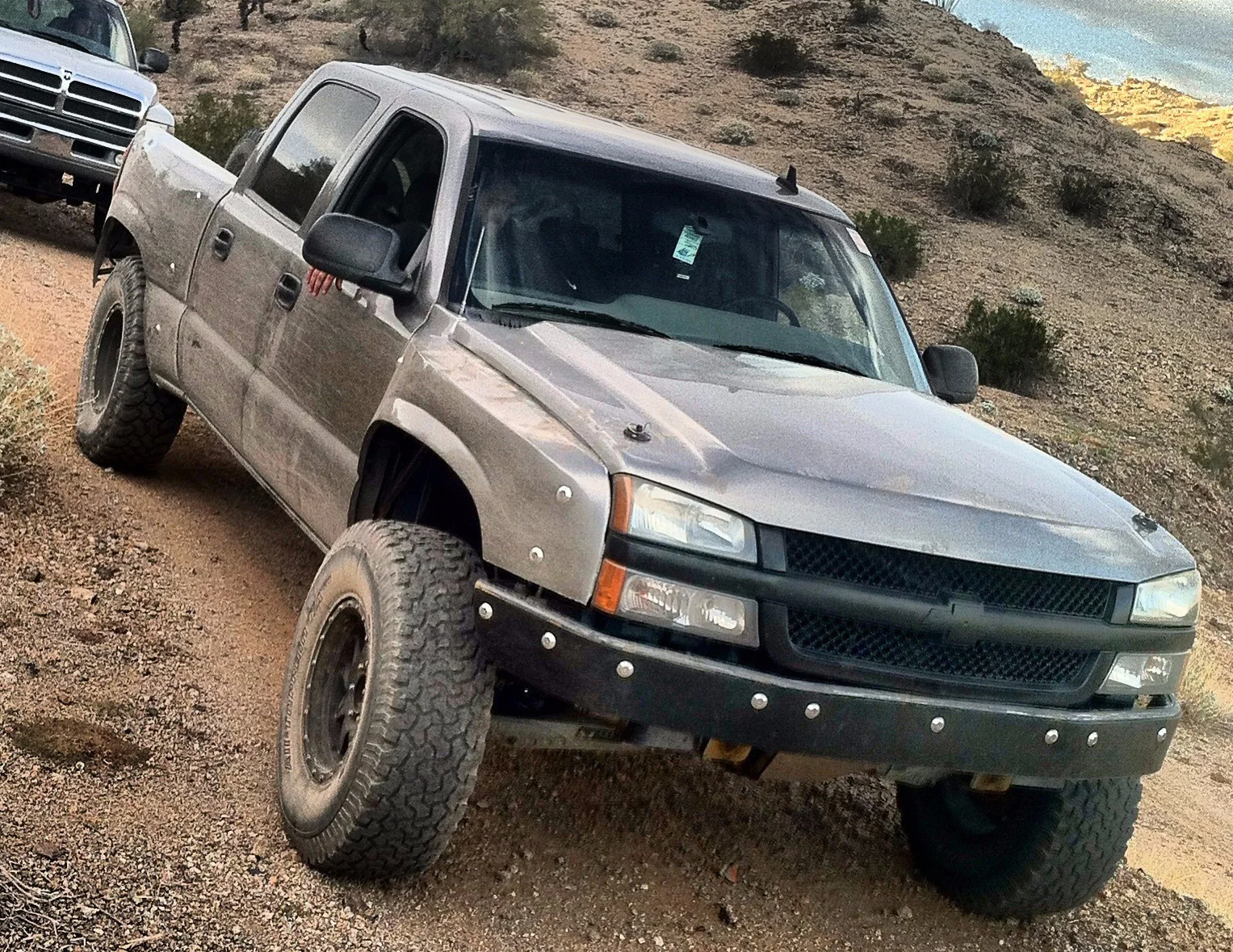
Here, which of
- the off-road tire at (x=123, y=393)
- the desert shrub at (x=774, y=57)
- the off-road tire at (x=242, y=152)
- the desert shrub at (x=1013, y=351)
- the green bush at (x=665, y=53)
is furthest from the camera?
the green bush at (x=665, y=53)

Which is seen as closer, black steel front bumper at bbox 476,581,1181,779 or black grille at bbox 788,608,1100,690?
black steel front bumper at bbox 476,581,1181,779

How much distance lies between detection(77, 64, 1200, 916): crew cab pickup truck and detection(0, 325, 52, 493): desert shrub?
134cm

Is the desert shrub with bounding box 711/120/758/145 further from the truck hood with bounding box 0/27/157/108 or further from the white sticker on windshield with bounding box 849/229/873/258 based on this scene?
the white sticker on windshield with bounding box 849/229/873/258

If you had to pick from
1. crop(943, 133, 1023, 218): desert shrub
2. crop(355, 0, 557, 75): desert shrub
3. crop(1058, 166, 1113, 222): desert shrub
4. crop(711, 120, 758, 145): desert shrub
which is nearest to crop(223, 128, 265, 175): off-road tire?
crop(943, 133, 1023, 218): desert shrub

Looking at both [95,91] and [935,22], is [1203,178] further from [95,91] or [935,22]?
[95,91]

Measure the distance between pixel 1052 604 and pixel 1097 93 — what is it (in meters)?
74.2

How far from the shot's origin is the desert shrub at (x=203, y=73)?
81.0 feet

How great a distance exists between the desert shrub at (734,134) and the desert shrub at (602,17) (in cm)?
664

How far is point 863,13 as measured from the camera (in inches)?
1080

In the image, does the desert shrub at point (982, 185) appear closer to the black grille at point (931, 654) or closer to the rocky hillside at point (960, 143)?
the rocky hillside at point (960, 143)

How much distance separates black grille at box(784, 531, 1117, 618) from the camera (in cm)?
312

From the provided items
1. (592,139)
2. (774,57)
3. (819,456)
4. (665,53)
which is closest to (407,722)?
(819,456)

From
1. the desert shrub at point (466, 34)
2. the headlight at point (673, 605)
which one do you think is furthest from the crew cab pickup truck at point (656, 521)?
the desert shrub at point (466, 34)

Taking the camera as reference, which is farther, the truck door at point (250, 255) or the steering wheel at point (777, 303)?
the truck door at point (250, 255)
